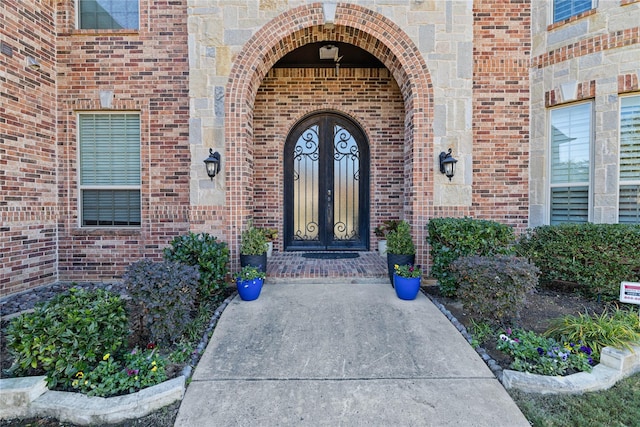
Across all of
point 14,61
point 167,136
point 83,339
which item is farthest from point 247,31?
point 83,339

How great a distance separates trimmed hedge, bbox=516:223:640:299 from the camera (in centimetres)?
395

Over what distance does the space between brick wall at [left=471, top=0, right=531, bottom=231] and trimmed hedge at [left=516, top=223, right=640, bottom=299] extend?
0.74 metres

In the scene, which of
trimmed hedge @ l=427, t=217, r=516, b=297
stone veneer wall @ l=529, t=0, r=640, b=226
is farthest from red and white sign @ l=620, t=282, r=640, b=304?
stone veneer wall @ l=529, t=0, r=640, b=226

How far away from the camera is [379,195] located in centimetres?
622

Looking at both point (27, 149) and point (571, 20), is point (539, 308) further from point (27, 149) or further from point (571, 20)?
point (27, 149)

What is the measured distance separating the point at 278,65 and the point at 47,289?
215 inches

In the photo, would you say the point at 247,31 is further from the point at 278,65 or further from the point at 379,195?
the point at 379,195

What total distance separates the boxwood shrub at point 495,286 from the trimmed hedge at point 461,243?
0.59m

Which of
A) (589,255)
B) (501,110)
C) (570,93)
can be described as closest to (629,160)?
(570,93)

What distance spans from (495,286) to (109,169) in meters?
5.99

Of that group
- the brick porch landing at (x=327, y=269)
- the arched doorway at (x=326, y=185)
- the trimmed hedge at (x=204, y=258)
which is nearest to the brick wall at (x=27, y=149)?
the trimmed hedge at (x=204, y=258)

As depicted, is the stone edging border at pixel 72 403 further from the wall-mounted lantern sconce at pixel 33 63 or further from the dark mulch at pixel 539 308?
the wall-mounted lantern sconce at pixel 33 63

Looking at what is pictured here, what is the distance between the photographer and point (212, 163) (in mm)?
4562

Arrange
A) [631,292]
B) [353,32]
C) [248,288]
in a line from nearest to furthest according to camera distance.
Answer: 1. [631,292]
2. [248,288]
3. [353,32]
